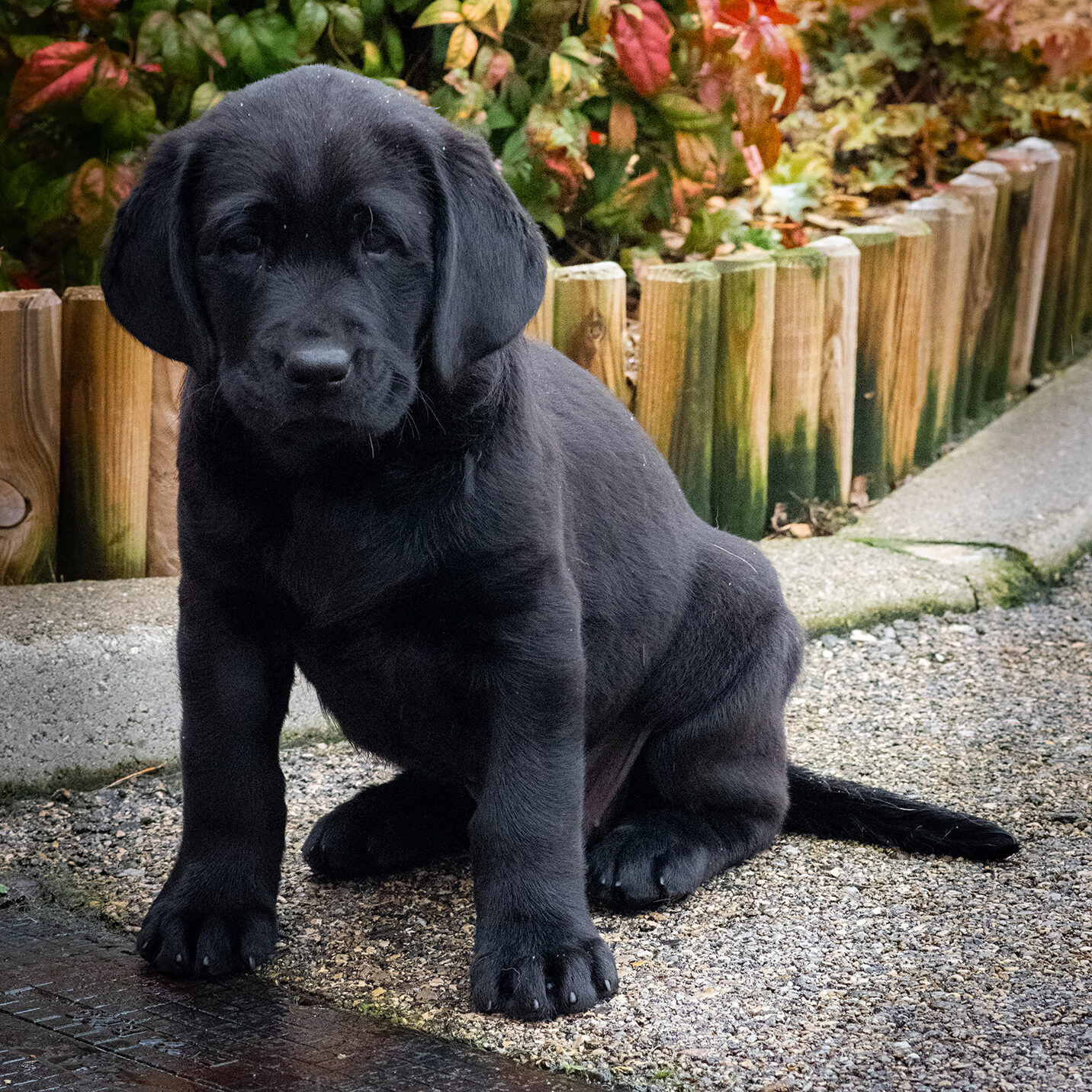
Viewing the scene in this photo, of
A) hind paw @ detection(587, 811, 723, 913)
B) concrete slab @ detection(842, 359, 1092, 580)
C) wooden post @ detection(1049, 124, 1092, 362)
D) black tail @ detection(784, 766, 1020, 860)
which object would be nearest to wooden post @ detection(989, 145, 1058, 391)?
wooden post @ detection(1049, 124, 1092, 362)

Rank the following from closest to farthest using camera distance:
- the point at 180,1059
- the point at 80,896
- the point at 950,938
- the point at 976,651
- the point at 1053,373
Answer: the point at 180,1059, the point at 950,938, the point at 80,896, the point at 976,651, the point at 1053,373

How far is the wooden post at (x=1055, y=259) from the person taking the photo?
6637 millimetres

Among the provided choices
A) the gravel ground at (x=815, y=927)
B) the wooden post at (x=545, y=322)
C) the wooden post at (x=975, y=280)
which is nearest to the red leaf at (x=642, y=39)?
the wooden post at (x=545, y=322)

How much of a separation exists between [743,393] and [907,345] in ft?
3.01

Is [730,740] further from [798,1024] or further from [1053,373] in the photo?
[1053,373]

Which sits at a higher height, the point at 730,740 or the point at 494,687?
the point at 494,687

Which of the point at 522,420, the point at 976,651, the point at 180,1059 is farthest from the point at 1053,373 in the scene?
the point at 180,1059

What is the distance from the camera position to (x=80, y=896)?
9.34 feet

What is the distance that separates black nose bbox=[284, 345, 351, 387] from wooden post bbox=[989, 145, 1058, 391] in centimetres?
488

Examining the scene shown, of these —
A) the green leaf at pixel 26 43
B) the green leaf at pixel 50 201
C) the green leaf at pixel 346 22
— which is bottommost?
the green leaf at pixel 50 201

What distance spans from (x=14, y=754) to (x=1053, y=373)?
200 inches

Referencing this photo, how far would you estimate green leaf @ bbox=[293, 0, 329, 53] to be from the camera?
4.30 meters

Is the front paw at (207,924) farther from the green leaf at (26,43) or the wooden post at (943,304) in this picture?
the wooden post at (943,304)

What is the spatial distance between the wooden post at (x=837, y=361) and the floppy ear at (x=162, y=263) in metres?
2.98
